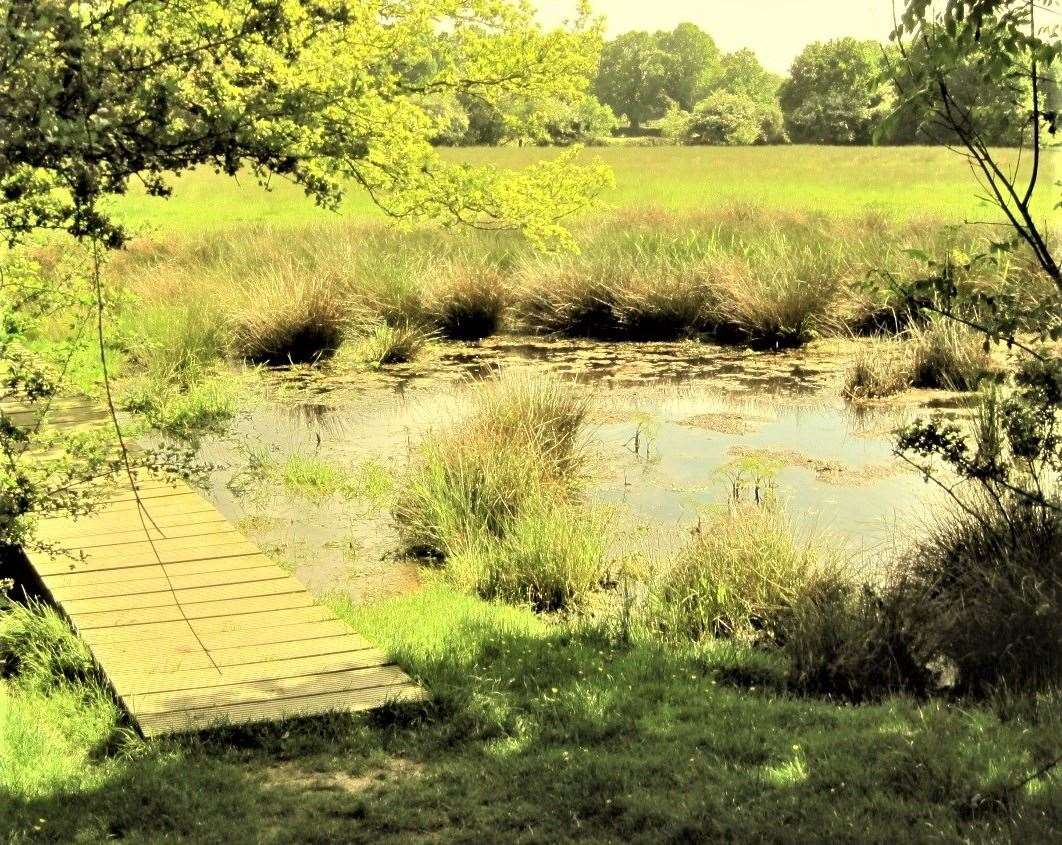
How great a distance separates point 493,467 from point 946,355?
533 cm

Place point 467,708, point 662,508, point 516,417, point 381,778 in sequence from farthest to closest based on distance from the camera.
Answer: point 516,417, point 662,508, point 467,708, point 381,778

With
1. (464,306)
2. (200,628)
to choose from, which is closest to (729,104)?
(464,306)

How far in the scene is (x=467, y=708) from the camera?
14.6 feet

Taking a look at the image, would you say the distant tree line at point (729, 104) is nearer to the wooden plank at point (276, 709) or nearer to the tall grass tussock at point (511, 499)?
the tall grass tussock at point (511, 499)

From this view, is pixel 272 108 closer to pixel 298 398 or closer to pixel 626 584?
pixel 626 584

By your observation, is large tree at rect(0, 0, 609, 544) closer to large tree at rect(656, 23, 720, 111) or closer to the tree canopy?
the tree canopy

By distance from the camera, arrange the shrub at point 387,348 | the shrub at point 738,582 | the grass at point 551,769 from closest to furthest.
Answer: the grass at point 551,769 → the shrub at point 738,582 → the shrub at point 387,348

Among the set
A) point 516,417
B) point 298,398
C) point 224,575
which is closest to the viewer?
point 224,575

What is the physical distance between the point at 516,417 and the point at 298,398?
3388mm

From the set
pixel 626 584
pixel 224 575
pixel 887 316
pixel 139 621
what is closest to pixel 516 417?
pixel 626 584

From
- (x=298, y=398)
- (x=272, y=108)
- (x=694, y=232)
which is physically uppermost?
→ (x=272, y=108)

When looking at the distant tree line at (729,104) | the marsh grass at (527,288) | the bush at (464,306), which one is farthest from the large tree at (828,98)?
the bush at (464,306)

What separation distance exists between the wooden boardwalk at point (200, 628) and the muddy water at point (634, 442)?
682mm

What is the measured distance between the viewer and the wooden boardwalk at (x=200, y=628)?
4.39 metres
